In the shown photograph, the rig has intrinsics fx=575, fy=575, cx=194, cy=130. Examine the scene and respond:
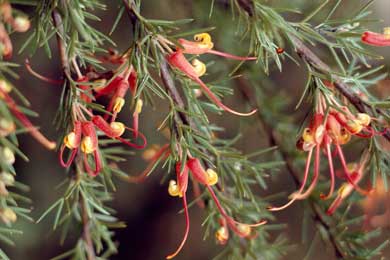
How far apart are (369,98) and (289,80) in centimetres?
42

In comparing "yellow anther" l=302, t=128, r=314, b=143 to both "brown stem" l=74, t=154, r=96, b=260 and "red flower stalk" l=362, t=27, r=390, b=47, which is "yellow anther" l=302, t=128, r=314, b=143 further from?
"brown stem" l=74, t=154, r=96, b=260

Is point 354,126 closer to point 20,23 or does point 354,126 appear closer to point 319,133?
point 319,133

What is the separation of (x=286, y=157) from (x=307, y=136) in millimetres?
199

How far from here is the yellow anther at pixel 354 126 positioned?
0.39 metres

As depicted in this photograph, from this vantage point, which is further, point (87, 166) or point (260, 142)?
point (260, 142)

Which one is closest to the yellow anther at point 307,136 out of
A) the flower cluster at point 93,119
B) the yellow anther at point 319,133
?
the yellow anther at point 319,133

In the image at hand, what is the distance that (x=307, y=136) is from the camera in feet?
1.36

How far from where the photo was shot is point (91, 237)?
0.50 m

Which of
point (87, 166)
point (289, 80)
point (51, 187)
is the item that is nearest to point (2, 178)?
point (87, 166)

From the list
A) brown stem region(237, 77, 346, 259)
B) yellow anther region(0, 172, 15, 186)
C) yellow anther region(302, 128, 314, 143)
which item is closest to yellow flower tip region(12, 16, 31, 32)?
yellow anther region(0, 172, 15, 186)

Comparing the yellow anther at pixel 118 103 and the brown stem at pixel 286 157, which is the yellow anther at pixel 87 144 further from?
the brown stem at pixel 286 157

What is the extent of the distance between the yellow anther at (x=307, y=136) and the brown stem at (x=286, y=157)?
15cm

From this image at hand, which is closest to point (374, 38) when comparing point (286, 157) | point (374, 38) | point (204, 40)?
point (374, 38)

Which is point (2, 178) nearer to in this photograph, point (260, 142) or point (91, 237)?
point (91, 237)
